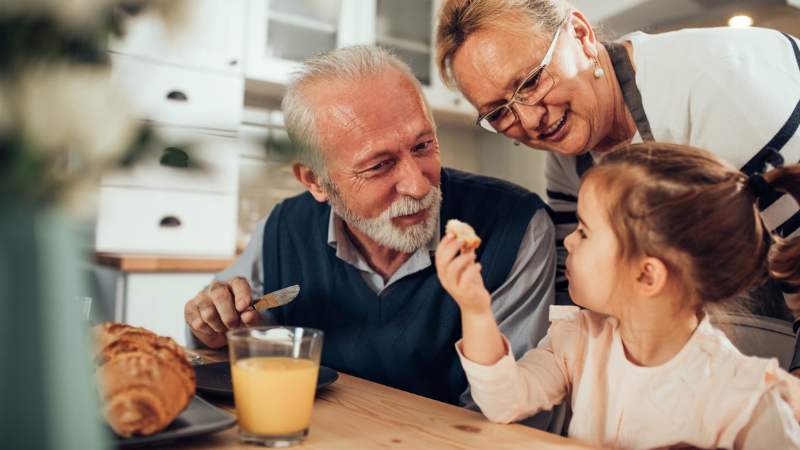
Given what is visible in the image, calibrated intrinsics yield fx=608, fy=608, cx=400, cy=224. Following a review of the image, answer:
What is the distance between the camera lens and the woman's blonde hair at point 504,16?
1.24 meters

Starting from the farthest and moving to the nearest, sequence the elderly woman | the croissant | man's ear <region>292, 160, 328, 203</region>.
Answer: man's ear <region>292, 160, 328, 203</region>, the elderly woman, the croissant

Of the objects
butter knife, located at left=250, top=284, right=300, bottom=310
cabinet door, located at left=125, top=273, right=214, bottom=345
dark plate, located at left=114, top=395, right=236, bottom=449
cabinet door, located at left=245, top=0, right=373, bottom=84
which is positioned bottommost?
cabinet door, located at left=125, top=273, right=214, bottom=345

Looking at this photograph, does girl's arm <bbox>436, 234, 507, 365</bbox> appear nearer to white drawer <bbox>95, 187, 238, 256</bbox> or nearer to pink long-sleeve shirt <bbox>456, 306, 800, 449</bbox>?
pink long-sleeve shirt <bbox>456, 306, 800, 449</bbox>

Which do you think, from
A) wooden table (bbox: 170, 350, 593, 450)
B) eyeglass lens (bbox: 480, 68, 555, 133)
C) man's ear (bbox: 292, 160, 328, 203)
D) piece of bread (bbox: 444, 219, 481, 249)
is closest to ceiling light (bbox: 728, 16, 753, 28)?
eyeglass lens (bbox: 480, 68, 555, 133)

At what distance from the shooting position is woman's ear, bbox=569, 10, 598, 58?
128cm

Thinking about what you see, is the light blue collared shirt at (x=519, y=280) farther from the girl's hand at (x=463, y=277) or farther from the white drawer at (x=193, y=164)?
the white drawer at (x=193, y=164)

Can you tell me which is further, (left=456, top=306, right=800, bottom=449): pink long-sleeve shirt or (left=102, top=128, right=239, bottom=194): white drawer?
(left=456, top=306, right=800, bottom=449): pink long-sleeve shirt

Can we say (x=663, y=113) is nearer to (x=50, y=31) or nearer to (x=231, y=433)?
(x=231, y=433)

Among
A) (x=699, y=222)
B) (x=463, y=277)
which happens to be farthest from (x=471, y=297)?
(x=699, y=222)

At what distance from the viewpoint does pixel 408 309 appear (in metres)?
1.27

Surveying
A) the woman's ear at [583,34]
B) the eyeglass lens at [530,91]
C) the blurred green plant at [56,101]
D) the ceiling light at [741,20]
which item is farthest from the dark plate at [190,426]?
the ceiling light at [741,20]

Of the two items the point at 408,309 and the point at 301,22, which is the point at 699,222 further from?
the point at 301,22

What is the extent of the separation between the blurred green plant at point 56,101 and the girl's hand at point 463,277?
1.83 ft

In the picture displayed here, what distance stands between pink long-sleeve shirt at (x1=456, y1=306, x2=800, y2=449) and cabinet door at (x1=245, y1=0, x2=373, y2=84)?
90.7 inches
